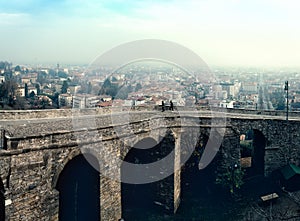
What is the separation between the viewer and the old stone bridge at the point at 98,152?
31.3ft

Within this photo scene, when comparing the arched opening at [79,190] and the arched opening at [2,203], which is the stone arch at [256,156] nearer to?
the arched opening at [79,190]

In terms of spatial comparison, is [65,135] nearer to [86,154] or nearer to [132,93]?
[86,154]

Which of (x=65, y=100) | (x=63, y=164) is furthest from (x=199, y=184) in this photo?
(x=65, y=100)

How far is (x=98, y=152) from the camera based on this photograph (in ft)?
37.1

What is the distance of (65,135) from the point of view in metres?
10.5

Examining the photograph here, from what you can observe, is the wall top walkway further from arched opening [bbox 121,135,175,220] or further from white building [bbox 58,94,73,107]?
white building [bbox 58,94,73,107]

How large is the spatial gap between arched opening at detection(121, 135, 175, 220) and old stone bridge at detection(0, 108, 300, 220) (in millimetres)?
48

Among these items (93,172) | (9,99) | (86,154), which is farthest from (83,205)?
(9,99)

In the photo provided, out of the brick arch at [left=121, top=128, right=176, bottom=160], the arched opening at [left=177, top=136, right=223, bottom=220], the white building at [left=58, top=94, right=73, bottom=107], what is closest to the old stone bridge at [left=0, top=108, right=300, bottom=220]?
the brick arch at [left=121, top=128, right=176, bottom=160]

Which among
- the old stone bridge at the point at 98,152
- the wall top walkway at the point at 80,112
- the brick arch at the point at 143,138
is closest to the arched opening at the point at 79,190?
the old stone bridge at the point at 98,152

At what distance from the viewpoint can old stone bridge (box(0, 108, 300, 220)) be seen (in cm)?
953

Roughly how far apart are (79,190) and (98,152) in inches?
71.8

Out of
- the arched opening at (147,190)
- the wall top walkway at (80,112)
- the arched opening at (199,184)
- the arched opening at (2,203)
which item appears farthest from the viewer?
the wall top walkway at (80,112)

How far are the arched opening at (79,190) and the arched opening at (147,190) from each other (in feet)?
6.03
